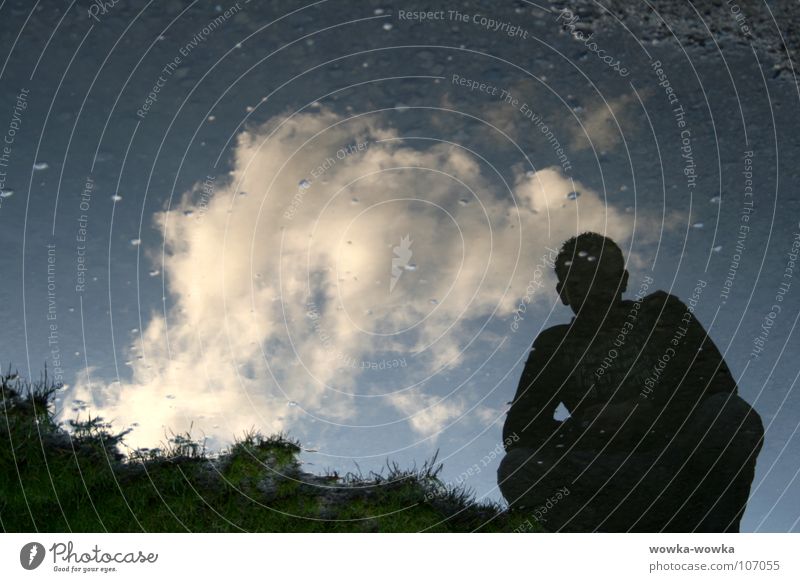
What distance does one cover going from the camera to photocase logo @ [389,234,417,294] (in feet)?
5.44

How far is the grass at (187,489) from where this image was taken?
149cm

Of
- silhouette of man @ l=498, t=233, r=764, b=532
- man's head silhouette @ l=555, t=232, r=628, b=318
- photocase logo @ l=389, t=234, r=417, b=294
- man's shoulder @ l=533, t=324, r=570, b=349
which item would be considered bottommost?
silhouette of man @ l=498, t=233, r=764, b=532

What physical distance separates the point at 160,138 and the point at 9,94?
384 millimetres

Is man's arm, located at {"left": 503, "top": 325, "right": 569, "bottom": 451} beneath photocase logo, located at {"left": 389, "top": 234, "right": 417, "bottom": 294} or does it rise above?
beneath

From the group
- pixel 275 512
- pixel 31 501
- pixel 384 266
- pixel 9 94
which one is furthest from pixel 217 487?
pixel 9 94

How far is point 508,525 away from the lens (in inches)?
63.8

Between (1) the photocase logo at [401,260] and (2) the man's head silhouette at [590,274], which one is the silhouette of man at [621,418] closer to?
(2) the man's head silhouette at [590,274]

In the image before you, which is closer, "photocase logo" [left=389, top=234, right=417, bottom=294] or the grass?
the grass

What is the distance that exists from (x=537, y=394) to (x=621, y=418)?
0.27 m
